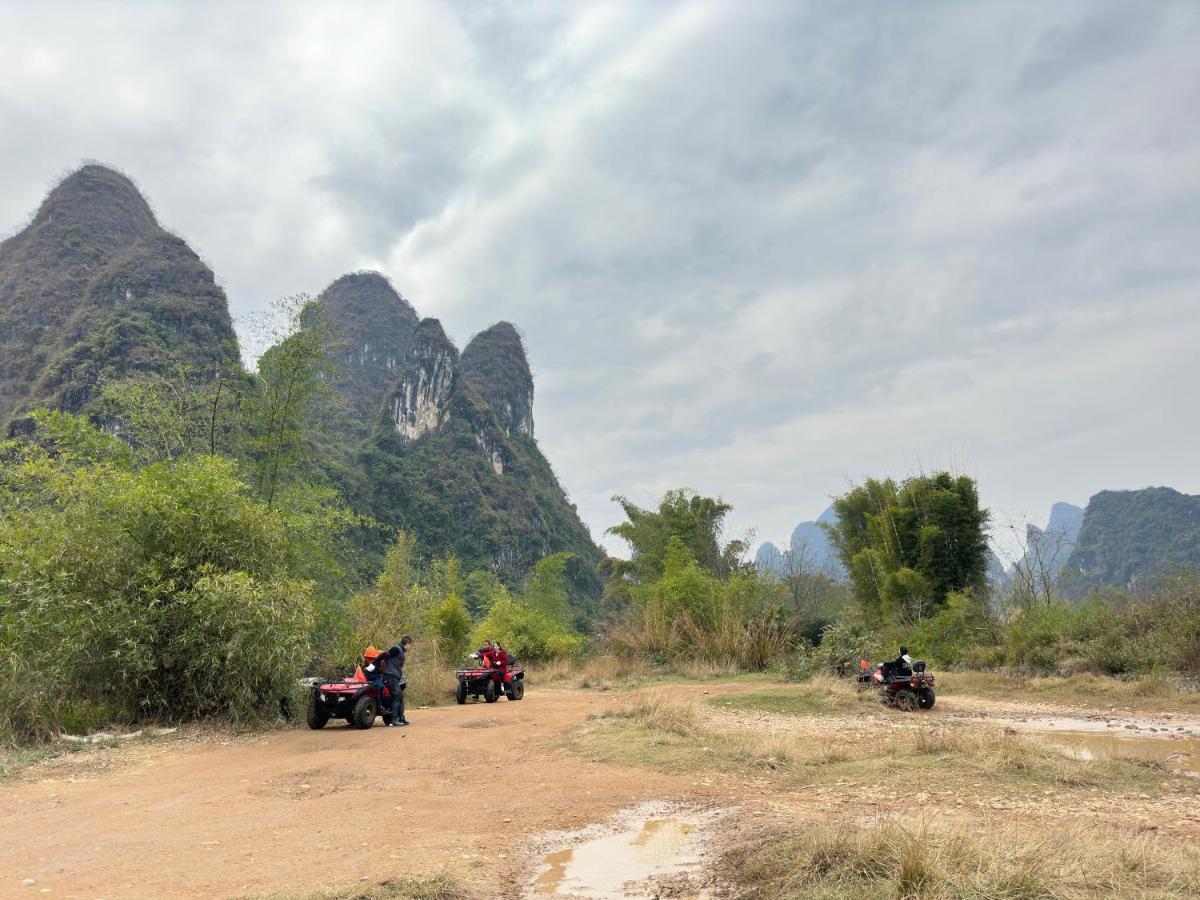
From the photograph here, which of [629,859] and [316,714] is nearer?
[629,859]

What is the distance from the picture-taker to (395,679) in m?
10.9

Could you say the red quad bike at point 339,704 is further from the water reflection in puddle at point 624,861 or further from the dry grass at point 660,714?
the water reflection in puddle at point 624,861

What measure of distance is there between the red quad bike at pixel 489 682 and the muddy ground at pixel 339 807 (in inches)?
180

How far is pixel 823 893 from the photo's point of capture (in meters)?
3.36

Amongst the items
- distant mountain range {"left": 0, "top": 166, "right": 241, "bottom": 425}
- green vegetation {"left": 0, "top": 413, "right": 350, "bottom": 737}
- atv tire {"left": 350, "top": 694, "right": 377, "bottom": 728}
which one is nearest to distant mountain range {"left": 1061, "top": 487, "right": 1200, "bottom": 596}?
atv tire {"left": 350, "top": 694, "right": 377, "bottom": 728}

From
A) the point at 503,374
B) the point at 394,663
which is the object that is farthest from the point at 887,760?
the point at 503,374

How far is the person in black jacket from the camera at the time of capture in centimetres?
1077

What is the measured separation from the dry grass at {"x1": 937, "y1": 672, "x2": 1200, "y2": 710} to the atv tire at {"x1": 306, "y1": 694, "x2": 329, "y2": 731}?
12028 millimetres

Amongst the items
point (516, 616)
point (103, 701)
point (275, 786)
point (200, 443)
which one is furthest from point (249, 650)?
point (516, 616)

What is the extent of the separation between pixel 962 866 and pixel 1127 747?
695cm

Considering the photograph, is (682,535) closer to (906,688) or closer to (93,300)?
(906,688)

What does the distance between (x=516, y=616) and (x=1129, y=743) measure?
18639mm

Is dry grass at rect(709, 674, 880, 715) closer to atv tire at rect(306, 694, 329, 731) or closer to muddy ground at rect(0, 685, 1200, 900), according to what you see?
muddy ground at rect(0, 685, 1200, 900)

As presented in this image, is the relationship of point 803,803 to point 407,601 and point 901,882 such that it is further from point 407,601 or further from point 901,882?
point 407,601
